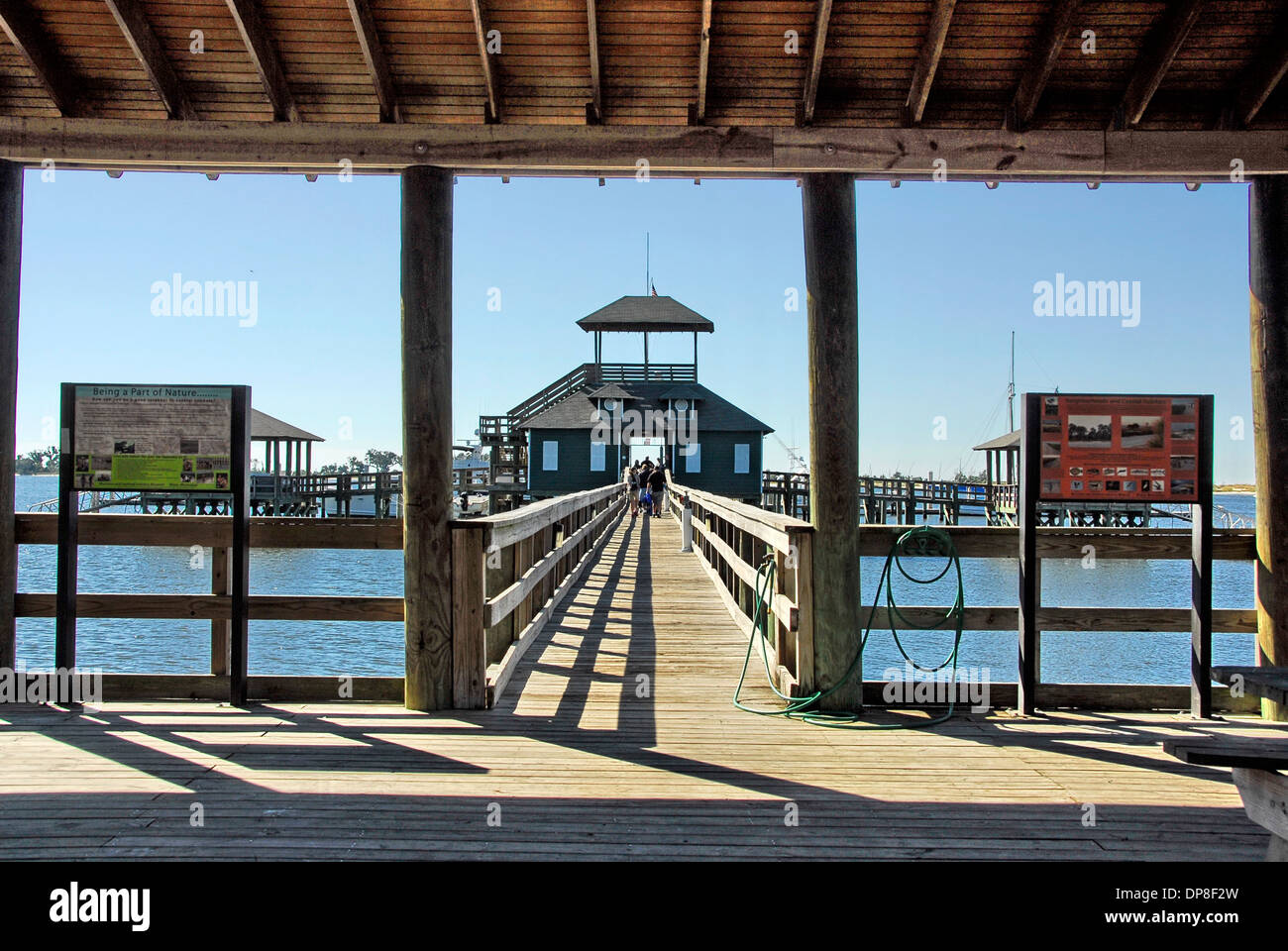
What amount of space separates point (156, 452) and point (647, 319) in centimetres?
3588

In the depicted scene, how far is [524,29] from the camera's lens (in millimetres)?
5238

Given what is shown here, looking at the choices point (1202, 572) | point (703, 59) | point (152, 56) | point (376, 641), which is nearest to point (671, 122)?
point (703, 59)

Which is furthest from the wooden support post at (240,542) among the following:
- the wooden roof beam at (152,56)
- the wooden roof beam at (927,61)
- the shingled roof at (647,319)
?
the shingled roof at (647,319)

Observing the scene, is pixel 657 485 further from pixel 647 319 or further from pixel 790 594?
pixel 790 594

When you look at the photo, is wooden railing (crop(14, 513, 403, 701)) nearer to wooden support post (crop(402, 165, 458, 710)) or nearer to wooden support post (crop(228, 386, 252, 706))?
wooden support post (crop(228, 386, 252, 706))

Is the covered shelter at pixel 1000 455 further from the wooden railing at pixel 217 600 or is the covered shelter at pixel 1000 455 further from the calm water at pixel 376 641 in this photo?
the wooden railing at pixel 217 600

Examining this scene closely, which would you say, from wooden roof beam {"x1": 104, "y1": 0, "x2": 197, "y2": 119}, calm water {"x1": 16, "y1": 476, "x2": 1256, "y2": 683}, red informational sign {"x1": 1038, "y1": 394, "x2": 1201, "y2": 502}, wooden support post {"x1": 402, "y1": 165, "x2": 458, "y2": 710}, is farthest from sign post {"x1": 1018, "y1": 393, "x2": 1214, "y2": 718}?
calm water {"x1": 16, "y1": 476, "x2": 1256, "y2": 683}

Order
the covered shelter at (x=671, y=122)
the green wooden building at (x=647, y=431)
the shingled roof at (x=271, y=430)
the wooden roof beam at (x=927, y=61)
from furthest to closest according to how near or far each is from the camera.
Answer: the shingled roof at (x=271, y=430) < the green wooden building at (x=647, y=431) < the covered shelter at (x=671, y=122) < the wooden roof beam at (x=927, y=61)

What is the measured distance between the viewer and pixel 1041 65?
5.14 meters

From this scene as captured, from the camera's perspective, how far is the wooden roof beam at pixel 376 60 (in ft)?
16.2

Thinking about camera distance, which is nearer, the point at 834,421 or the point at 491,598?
the point at 834,421

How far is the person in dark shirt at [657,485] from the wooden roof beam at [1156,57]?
2539 centimetres
